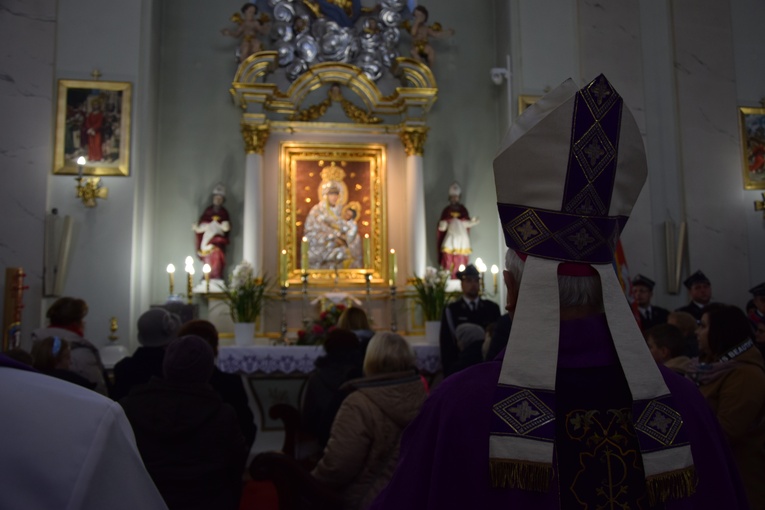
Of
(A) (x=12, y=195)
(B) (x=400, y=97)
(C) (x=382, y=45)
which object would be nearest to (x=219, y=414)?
(A) (x=12, y=195)

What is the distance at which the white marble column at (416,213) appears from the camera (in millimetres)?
9641

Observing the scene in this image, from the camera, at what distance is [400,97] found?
9883 mm

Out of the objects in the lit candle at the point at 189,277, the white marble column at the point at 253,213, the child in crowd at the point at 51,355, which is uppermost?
the white marble column at the point at 253,213

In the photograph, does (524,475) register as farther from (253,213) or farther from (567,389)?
(253,213)

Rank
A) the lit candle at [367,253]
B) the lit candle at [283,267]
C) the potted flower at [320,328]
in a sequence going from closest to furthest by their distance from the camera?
the potted flower at [320,328] < the lit candle at [283,267] < the lit candle at [367,253]

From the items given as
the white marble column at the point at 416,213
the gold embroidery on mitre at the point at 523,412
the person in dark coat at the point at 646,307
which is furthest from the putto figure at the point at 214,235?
the gold embroidery on mitre at the point at 523,412

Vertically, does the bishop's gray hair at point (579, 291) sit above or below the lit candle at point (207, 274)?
below

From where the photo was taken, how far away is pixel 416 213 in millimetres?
9750

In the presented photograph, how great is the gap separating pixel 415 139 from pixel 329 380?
6.30 metres

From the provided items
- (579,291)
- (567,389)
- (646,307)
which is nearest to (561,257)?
(579,291)

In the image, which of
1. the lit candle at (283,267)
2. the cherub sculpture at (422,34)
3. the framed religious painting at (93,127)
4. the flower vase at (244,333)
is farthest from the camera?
the cherub sculpture at (422,34)

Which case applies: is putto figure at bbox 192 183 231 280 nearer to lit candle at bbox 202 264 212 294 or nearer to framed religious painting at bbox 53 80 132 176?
lit candle at bbox 202 264 212 294

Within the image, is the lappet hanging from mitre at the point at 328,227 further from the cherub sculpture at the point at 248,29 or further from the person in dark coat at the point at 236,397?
the person in dark coat at the point at 236,397

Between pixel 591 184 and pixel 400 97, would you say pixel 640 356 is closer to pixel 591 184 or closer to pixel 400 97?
pixel 591 184
